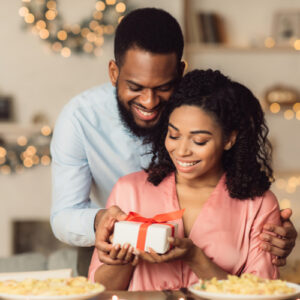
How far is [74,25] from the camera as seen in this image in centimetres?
462

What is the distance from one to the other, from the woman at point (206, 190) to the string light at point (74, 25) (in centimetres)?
282

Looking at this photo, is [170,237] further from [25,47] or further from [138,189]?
[25,47]

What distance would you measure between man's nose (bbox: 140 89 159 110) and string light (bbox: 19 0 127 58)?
9.08 feet

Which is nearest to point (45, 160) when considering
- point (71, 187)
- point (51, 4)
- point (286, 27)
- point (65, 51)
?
point (65, 51)

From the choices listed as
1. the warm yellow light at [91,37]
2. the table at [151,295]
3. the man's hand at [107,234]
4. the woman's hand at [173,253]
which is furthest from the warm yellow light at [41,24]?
the table at [151,295]

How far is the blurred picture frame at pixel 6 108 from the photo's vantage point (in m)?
4.64

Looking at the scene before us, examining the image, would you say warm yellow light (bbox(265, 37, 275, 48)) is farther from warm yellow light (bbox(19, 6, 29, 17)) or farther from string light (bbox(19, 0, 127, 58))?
warm yellow light (bbox(19, 6, 29, 17))

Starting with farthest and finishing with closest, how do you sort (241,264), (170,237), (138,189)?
(138,189)
(241,264)
(170,237)

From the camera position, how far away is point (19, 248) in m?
4.91

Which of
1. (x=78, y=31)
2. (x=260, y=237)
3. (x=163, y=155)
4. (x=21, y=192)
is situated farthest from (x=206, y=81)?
(x=21, y=192)

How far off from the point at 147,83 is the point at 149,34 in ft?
0.64

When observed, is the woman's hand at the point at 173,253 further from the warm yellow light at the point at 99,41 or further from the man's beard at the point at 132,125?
the warm yellow light at the point at 99,41

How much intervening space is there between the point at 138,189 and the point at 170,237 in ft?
1.34

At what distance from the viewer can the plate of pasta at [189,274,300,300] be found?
51.1 inches
